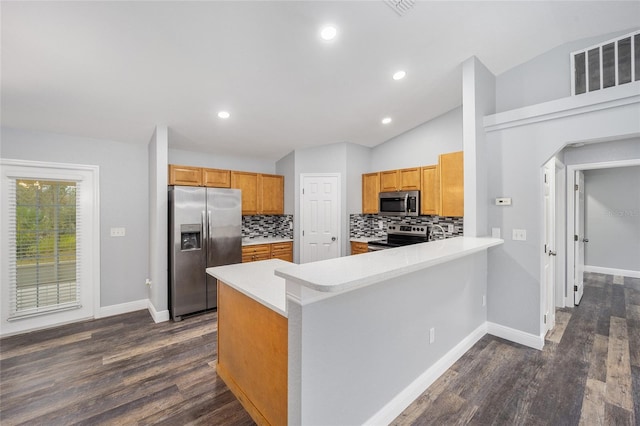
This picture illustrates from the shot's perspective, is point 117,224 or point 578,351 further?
point 117,224

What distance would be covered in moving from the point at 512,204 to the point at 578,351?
1536mm

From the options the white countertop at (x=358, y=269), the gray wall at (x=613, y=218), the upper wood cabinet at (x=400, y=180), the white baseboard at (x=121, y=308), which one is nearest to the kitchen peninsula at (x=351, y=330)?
the white countertop at (x=358, y=269)

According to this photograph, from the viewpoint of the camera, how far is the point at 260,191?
4.99 m

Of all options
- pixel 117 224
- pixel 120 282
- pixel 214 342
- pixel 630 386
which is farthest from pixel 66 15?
pixel 630 386

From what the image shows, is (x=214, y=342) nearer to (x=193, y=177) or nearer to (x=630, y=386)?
(x=193, y=177)

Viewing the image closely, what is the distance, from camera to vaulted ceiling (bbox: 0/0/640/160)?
6.36 feet

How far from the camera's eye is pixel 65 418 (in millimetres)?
1856

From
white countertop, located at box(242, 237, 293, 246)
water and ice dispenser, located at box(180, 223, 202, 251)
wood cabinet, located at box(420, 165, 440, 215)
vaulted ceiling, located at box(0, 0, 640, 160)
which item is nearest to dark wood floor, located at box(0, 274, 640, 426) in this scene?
water and ice dispenser, located at box(180, 223, 202, 251)

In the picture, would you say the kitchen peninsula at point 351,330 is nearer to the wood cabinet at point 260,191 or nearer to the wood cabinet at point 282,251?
the wood cabinet at point 282,251

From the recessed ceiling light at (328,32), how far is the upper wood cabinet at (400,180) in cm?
256

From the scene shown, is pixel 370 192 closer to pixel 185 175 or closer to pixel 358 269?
pixel 185 175

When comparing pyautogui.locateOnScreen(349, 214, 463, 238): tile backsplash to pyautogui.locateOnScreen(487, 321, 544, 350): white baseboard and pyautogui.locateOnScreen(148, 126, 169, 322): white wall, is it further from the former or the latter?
pyautogui.locateOnScreen(148, 126, 169, 322): white wall

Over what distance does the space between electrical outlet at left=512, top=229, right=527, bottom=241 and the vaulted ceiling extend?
1.81m

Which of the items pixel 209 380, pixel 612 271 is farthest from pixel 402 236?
pixel 612 271
